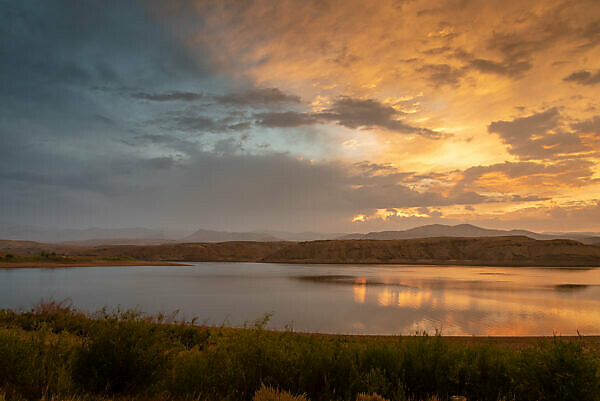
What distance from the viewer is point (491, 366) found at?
21.7 ft

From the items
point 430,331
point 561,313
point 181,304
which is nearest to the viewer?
point 430,331

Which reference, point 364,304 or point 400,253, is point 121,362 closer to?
point 364,304

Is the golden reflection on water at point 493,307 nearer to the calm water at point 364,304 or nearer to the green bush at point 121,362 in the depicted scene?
the calm water at point 364,304

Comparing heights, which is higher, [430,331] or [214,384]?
[214,384]

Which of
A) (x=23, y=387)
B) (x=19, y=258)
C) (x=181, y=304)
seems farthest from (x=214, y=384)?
→ (x=19, y=258)

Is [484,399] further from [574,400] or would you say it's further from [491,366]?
[574,400]

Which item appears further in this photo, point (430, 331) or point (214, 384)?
point (430, 331)

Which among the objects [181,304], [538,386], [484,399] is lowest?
[181,304]

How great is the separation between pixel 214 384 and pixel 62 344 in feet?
8.78

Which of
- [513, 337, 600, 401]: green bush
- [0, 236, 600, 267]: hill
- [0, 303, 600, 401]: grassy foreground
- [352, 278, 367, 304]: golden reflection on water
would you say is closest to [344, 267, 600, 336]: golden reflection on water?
[352, 278, 367, 304]: golden reflection on water

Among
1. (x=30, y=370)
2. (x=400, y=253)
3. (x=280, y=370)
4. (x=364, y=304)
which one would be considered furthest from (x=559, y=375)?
(x=400, y=253)

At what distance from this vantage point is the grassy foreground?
555 cm

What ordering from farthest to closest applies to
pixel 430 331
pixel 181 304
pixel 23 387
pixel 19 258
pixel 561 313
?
pixel 19 258, pixel 181 304, pixel 561 313, pixel 430 331, pixel 23 387

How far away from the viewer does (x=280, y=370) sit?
20.4 feet
